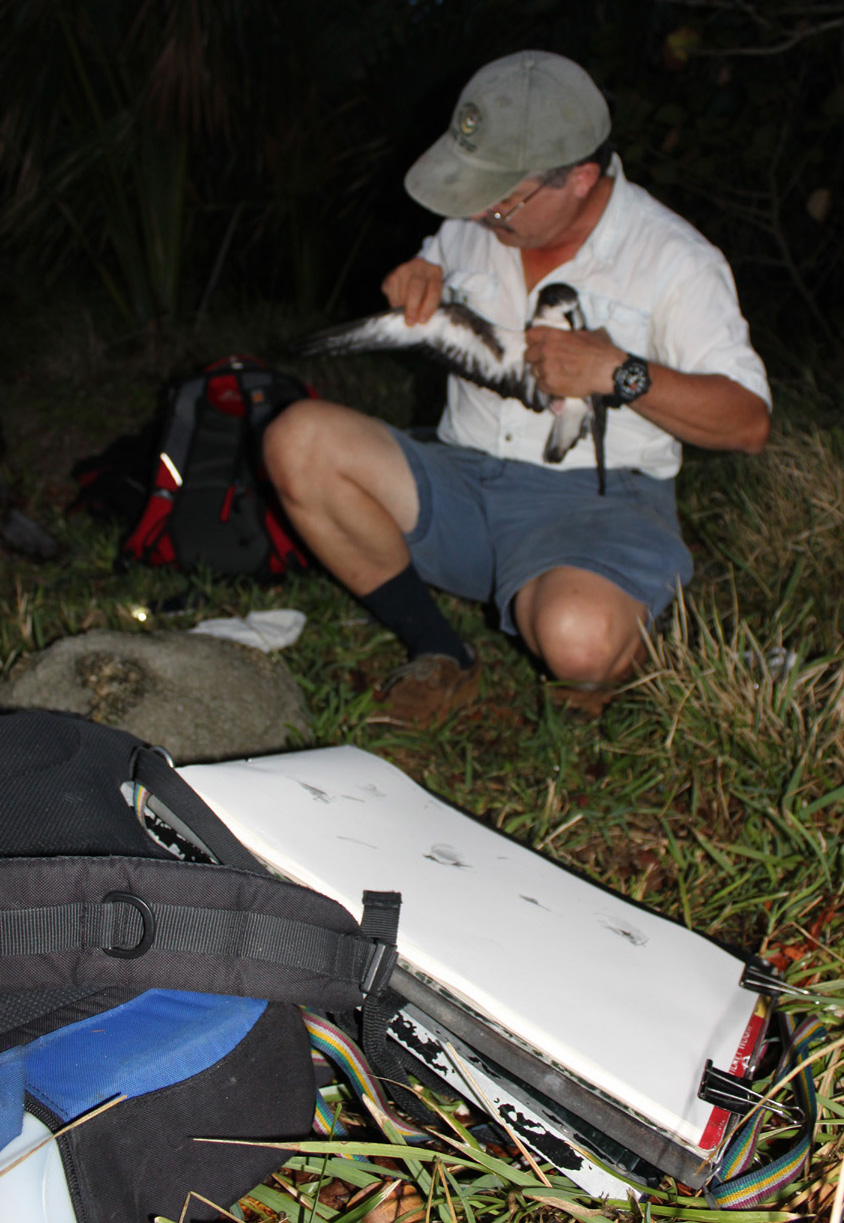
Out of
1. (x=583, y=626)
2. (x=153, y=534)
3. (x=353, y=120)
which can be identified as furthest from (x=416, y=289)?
(x=353, y=120)

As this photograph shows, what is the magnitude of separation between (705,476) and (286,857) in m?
2.68

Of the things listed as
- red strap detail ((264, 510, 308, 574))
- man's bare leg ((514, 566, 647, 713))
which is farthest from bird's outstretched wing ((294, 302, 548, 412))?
red strap detail ((264, 510, 308, 574))

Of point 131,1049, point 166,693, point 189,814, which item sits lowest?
point 166,693

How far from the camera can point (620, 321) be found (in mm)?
2010

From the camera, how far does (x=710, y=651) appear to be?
1.87m

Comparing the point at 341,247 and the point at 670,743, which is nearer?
the point at 670,743

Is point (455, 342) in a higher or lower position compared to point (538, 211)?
lower

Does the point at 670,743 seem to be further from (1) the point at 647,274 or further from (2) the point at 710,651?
(1) the point at 647,274

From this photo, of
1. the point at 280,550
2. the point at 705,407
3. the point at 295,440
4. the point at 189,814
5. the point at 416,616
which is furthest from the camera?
the point at 280,550

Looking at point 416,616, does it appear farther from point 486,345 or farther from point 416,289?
point 416,289

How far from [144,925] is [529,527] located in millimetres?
1453

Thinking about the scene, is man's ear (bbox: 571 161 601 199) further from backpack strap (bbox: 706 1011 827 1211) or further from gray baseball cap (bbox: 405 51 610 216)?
backpack strap (bbox: 706 1011 827 1211)

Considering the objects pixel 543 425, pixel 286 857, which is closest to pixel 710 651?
pixel 543 425

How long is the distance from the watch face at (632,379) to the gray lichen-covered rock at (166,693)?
3.39 feet
